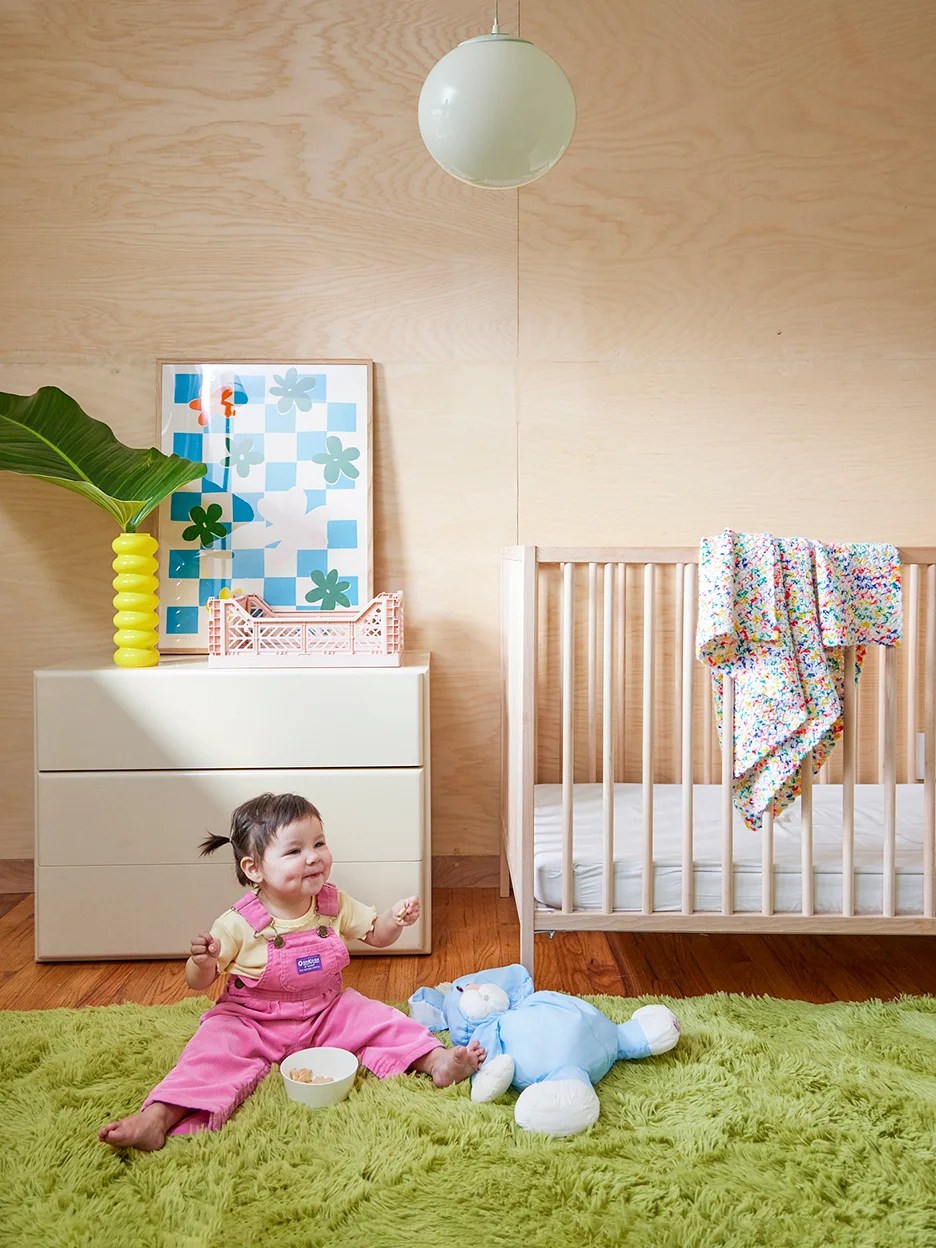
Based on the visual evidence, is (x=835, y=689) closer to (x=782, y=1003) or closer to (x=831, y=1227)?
(x=782, y=1003)

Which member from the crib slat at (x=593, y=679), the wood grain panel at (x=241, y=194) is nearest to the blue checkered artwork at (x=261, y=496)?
the wood grain panel at (x=241, y=194)

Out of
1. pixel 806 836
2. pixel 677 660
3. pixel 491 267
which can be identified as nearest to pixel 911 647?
pixel 677 660

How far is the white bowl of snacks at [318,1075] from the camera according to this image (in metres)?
1.45

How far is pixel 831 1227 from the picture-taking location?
1166 mm

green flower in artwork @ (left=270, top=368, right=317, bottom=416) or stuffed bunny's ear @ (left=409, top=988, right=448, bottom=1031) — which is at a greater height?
green flower in artwork @ (left=270, top=368, right=317, bottom=416)

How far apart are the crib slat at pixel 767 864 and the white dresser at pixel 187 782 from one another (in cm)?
71

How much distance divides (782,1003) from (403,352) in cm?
174

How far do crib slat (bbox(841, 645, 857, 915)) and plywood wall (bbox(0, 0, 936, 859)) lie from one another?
0.90 meters

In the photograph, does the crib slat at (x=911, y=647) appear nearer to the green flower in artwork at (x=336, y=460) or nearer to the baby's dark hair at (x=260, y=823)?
the green flower in artwork at (x=336, y=460)

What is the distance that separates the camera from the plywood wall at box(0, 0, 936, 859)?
2.48 m

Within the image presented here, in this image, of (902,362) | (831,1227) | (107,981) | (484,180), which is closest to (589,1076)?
(831,1227)

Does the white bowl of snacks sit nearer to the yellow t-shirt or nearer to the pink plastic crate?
the yellow t-shirt

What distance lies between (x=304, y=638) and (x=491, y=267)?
110cm

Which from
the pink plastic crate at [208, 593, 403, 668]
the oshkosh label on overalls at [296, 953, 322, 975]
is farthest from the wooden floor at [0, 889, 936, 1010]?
the pink plastic crate at [208, 593, 403, 668]
